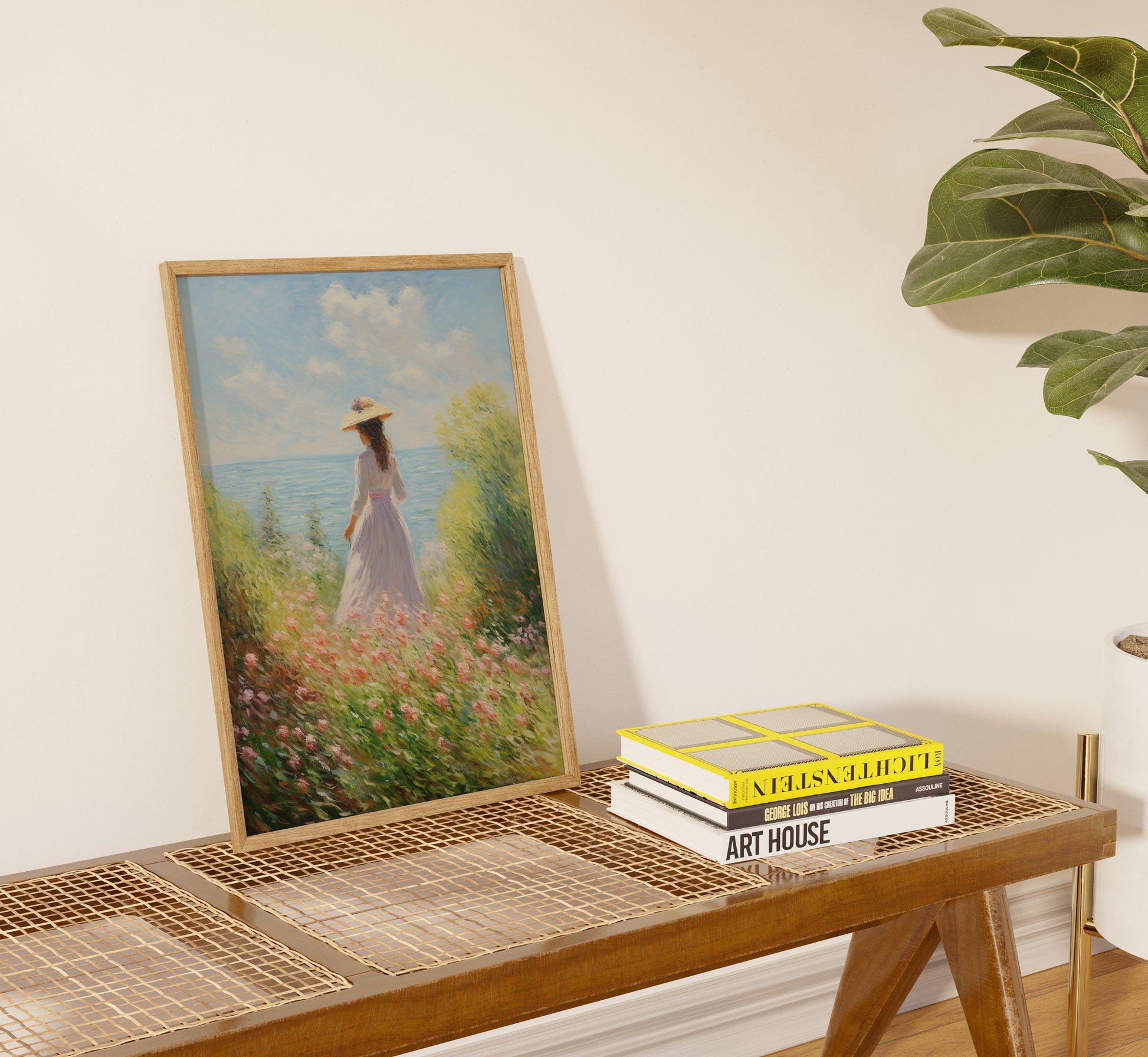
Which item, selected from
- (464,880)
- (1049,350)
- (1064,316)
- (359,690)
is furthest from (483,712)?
(1064,316)

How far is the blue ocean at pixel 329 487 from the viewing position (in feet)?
3.91

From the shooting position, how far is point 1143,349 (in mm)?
1423

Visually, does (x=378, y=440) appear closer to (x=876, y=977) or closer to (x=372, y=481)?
(x=372, y=481)

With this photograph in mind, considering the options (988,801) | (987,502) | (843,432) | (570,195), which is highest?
(570,195)

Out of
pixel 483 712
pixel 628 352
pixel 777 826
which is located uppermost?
pixel 628 352

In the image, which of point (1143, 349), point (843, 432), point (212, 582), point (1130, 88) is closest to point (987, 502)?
point (843, 432)

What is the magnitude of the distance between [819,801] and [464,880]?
1.12ft

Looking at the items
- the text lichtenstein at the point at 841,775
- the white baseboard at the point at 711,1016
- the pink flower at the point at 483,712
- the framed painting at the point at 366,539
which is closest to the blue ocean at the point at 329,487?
the framed painting at the point at 366,539

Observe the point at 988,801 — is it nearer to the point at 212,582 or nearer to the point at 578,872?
the point at 578,872

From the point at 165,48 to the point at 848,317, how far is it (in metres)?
0.94

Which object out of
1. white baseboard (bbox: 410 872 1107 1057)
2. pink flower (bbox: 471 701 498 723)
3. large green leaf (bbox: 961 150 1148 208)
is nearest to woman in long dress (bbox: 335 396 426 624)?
pink flower (bbox: 471 701 498 723)

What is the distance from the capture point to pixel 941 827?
1.16m

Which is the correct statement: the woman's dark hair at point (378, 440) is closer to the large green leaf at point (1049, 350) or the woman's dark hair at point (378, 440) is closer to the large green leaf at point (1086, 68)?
the large green leaf at point (1086, 68)

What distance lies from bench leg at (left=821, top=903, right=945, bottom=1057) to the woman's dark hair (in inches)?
31.5
